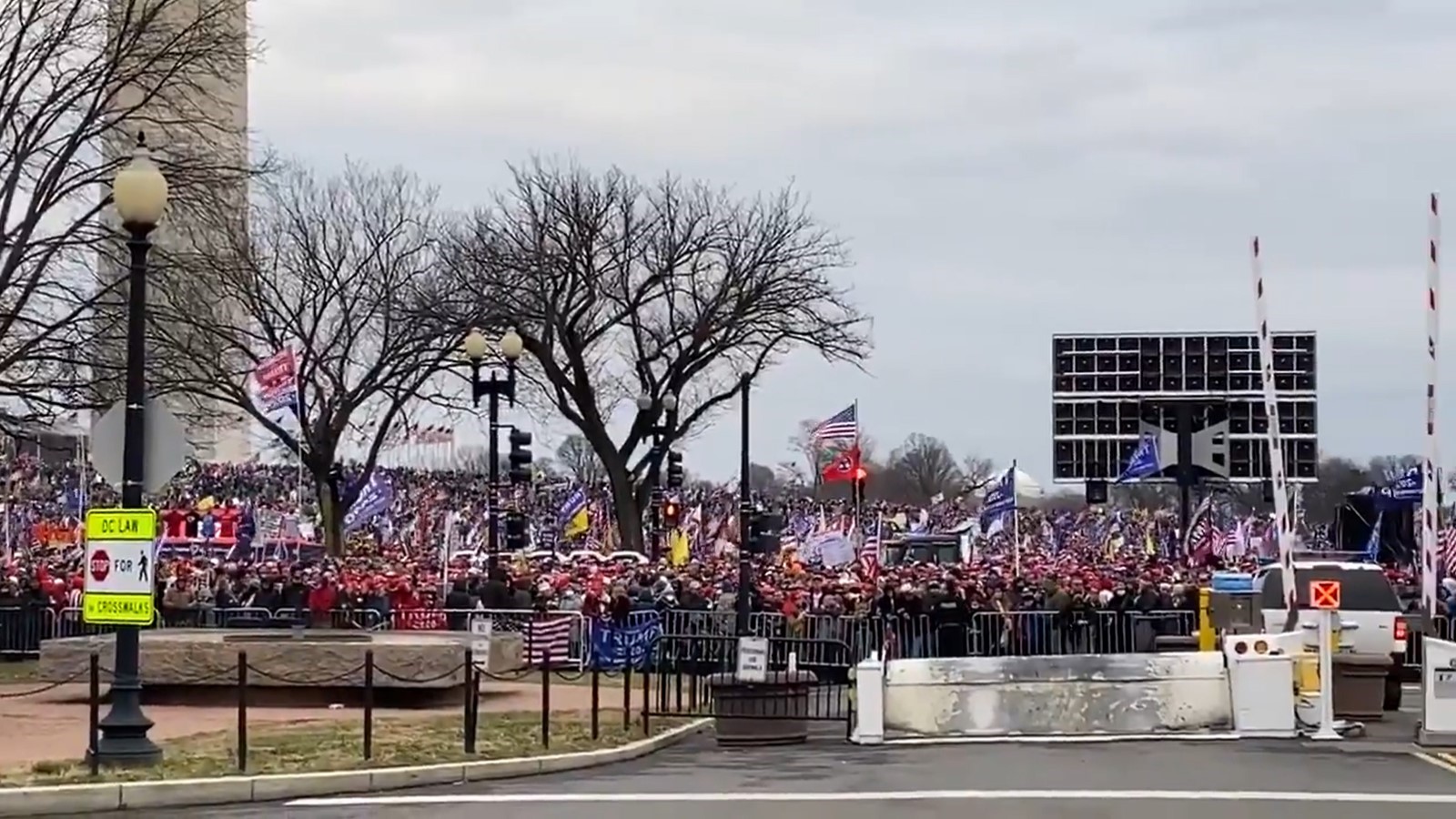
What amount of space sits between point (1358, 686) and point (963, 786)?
8.56 m

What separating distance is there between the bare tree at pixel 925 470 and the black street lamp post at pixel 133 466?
114952mm

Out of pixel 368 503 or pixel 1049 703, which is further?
pixel 368 503

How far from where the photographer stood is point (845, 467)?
1572 inches

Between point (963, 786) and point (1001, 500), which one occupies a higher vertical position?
point (1001, 500)

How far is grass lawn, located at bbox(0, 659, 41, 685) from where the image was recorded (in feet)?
87.6

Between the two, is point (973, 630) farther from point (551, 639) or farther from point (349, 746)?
point (349, 746)

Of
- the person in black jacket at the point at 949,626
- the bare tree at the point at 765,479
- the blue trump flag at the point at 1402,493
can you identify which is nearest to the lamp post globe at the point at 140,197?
the person in black jacket at the point at 949,626

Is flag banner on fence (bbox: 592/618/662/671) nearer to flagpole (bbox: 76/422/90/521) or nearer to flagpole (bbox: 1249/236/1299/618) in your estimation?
flagpole (bbox: 1249/236/1299/618)

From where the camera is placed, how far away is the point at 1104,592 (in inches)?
1271

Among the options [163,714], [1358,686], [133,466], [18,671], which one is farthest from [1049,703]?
[18,671]

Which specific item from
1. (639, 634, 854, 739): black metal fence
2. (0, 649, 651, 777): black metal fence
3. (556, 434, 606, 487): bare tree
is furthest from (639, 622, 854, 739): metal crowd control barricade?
(556, 434, 606, 487): bare tree

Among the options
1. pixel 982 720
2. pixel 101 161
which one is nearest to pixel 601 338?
pixel 101 161

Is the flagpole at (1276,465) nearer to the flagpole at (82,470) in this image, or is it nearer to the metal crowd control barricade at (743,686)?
the metal crowd control barricade at (743,686)

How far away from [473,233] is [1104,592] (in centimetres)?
2329
